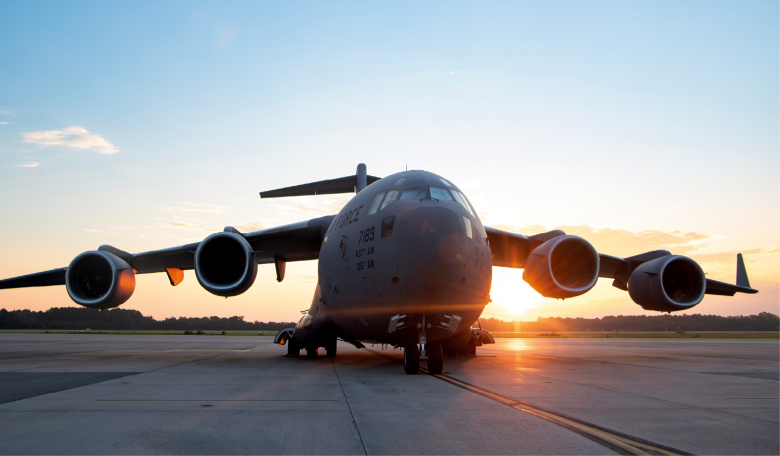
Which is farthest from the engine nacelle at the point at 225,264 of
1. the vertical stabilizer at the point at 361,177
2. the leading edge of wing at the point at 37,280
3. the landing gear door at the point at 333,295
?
the leading edge of wing at the point at 37,280

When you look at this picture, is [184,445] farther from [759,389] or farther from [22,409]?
[759,389]

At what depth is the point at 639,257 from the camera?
47.9 ft

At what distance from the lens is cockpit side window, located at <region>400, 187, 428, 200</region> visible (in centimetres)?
890

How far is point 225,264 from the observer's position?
1284 centimetres

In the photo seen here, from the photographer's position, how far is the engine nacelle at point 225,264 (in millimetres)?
11992

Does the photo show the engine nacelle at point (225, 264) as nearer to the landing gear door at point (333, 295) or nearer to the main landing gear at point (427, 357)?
the landing gear door at point (333, 295)

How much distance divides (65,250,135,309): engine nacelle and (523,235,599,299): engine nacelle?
34.4 feet

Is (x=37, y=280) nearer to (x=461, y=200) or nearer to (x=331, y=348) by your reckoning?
(x=331, y=348)

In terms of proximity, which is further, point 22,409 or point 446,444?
point 22,409

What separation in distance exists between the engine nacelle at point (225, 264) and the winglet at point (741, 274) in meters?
14.9

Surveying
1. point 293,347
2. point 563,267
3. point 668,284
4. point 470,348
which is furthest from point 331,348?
point 668,284

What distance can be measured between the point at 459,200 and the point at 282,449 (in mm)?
6601

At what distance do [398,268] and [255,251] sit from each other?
7.27 m

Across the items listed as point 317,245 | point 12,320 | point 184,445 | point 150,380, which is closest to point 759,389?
point 184,445
